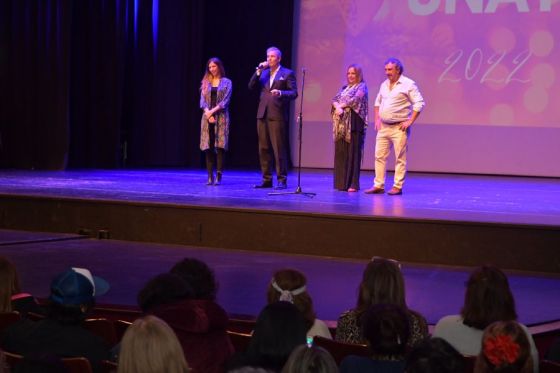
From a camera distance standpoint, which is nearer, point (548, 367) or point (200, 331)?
point (548, 367)

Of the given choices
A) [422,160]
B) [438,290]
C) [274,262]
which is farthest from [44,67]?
[438,290]

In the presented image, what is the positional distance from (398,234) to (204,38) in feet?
22.3

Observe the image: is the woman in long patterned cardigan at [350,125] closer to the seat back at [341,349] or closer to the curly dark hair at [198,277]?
the curly dark hair at [198,277]

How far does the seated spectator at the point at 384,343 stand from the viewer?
2.61 m

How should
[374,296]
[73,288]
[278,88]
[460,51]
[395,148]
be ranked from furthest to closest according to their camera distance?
1. [460,51]
2. [278,88]
3. [395,148]
4. [374,296]
5. [73,288]

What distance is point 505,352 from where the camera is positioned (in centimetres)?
236

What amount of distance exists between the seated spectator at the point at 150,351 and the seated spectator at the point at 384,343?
623mm

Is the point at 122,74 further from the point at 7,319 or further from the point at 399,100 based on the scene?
the point at 7,319

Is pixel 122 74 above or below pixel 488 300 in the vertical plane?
above

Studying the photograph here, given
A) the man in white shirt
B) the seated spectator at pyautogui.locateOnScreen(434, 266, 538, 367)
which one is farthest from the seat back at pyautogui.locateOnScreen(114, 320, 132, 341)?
the man in white shirt

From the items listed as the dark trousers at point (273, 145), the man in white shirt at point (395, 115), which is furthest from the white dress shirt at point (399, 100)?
the dark trousers at point (273, 145)

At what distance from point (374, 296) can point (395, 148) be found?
209 inches

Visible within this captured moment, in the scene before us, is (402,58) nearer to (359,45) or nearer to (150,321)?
(359,45)

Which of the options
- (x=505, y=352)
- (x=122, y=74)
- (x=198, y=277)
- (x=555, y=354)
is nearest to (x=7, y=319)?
(x=198, y=277)
